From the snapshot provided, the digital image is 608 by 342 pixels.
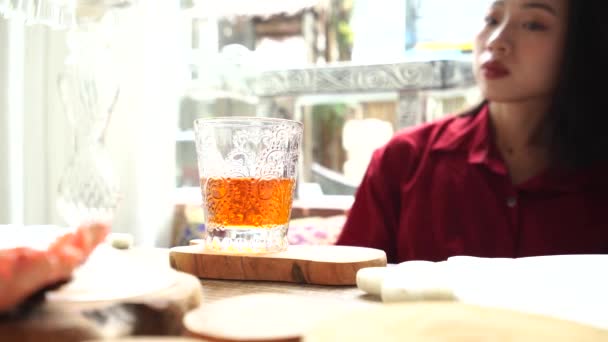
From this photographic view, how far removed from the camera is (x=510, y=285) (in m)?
0.46

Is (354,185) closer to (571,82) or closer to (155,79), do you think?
(155,79)

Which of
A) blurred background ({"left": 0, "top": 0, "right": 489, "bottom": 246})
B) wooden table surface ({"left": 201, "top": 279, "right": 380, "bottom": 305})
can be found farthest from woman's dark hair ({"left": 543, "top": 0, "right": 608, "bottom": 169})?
wooden table surface ({"left": 201, "top": 279, "right": 380, "bottom": 305})

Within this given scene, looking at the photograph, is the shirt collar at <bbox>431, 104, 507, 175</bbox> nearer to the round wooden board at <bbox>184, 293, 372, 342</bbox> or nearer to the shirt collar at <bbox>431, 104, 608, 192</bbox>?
the shirt collar at <bbox>431, 104, 608, 192</bbox>

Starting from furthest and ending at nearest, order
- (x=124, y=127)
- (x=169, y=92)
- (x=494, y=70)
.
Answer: (x=169, y=92)
(x=124, y=127)
(x=494, y=70)

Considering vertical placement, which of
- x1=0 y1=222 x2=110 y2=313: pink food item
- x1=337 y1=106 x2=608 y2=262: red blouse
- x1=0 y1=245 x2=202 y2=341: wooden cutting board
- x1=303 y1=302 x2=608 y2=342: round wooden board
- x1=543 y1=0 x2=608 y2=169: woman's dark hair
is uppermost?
x1=543 y1=0 x2=608 y2=169: woman's dark hair

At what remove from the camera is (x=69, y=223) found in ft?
5.94

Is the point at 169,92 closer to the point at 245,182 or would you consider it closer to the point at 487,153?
the point at 487,153

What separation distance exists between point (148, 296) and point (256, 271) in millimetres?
236

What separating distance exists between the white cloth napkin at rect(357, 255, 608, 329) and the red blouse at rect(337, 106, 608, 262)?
67cm

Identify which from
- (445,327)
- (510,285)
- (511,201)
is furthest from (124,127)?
(445,327)

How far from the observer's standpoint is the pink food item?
0.31 meters

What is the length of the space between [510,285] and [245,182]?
291 mm

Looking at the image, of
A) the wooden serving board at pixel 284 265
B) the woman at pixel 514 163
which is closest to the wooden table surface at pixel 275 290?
the wooden serving board at pixel 284 265

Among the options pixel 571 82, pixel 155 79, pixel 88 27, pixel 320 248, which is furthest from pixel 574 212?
pixel 88 27
